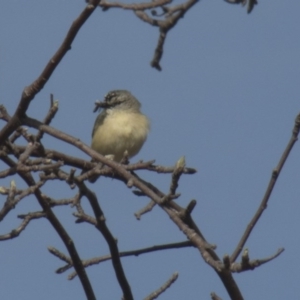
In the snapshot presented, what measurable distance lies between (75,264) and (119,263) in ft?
0.71

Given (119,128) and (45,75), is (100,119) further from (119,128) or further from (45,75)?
(45,75)

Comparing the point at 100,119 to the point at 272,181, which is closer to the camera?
the point at 272,181

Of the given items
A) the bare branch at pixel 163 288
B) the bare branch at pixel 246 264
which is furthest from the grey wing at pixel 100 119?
the bare branch at pixel 246 264

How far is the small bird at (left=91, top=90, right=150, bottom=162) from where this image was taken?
9633 mm

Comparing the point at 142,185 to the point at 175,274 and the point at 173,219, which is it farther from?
the point at 175,274

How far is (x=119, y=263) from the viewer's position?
3518 millimetres

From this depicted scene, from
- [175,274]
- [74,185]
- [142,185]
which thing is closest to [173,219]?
[142,185]

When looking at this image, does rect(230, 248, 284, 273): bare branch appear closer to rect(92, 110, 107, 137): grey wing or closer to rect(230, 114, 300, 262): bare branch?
rect(230, 114, 300, 262): bare branch

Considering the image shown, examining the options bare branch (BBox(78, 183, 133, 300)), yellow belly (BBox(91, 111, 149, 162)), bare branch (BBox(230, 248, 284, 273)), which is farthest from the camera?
yellow belly (BBox(91, 111, 149, 162))

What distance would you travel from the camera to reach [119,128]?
983 cm

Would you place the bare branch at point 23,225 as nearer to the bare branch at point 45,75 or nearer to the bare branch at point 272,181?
the bare branch at point 45,75

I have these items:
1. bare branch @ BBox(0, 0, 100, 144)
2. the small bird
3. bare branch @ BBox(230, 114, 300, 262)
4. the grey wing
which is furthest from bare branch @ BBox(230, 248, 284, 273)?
the grey wing

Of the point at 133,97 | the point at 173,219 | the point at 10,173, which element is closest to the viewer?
the point at 173,219

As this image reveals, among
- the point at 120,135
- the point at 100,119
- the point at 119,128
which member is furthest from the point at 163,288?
the point at 100,119
